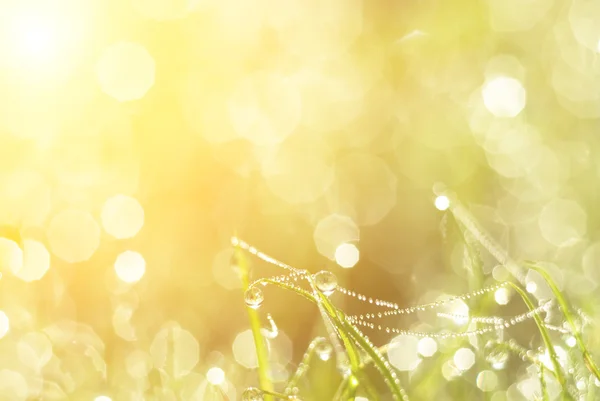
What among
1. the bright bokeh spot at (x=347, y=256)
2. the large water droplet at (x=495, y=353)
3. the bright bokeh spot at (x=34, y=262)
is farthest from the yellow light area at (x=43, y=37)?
the large water droplet at (x=495, y=353)

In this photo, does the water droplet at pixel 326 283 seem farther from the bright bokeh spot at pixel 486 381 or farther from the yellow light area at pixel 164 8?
the yellow light area at pixel 164 8

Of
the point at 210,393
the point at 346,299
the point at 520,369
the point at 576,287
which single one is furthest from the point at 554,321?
the point at 346,299

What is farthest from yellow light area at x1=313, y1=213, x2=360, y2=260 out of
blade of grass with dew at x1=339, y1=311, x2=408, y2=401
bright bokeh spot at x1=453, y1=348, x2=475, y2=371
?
blade of grass with dew at x1=339, y1=311, x2=408, y2=401

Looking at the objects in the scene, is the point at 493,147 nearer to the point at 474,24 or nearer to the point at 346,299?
the point at 474,24

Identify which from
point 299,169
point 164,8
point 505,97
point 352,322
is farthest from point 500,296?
point 164,8

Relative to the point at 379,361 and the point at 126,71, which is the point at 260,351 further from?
the point at 126,71

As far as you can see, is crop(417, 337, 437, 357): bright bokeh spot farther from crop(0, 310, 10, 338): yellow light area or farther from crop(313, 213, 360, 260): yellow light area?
crop(313, 213, 360, 260): yellow light area
